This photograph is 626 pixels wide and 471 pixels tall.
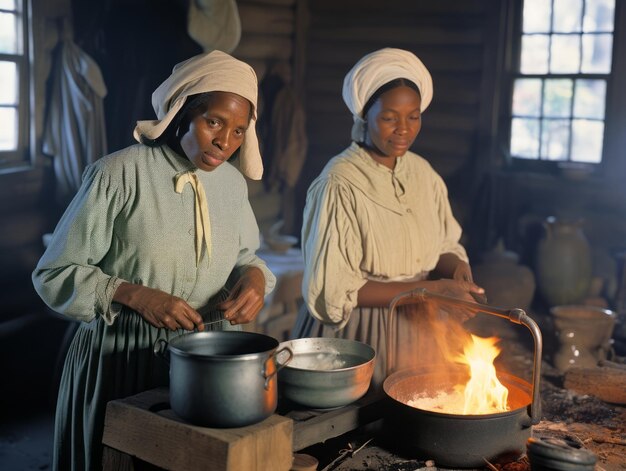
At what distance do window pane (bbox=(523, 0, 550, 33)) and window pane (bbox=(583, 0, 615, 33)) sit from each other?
1.19ft

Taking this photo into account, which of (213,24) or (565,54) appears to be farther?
(565,54)

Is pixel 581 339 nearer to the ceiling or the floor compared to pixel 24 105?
nearer to the floor

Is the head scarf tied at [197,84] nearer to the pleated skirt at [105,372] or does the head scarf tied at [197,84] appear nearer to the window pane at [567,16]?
the pleated skirt at [105,372]

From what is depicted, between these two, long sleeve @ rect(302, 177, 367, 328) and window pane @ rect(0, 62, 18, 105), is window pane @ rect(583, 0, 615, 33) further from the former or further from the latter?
window pane @ rect(0, 62, 18, 105)

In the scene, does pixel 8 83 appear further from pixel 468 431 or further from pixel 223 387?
pixel 468 431

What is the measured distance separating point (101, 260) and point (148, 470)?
81 cm

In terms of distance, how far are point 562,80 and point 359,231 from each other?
487 cm

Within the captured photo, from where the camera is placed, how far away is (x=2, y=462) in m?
5.20

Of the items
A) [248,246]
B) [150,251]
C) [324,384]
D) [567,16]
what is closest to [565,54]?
[567,16]

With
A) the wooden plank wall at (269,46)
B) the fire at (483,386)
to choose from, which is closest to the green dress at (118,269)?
the fire at (483,386)

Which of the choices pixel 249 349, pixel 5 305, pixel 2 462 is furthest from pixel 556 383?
pixel 5 305

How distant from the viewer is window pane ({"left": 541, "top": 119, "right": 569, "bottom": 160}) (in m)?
7.95

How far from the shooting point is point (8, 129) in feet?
20.1

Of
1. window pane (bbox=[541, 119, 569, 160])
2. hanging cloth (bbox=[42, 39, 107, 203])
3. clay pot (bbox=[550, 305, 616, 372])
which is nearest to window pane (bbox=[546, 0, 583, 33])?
window pane (bbox=[541, 119, 569, 160])
